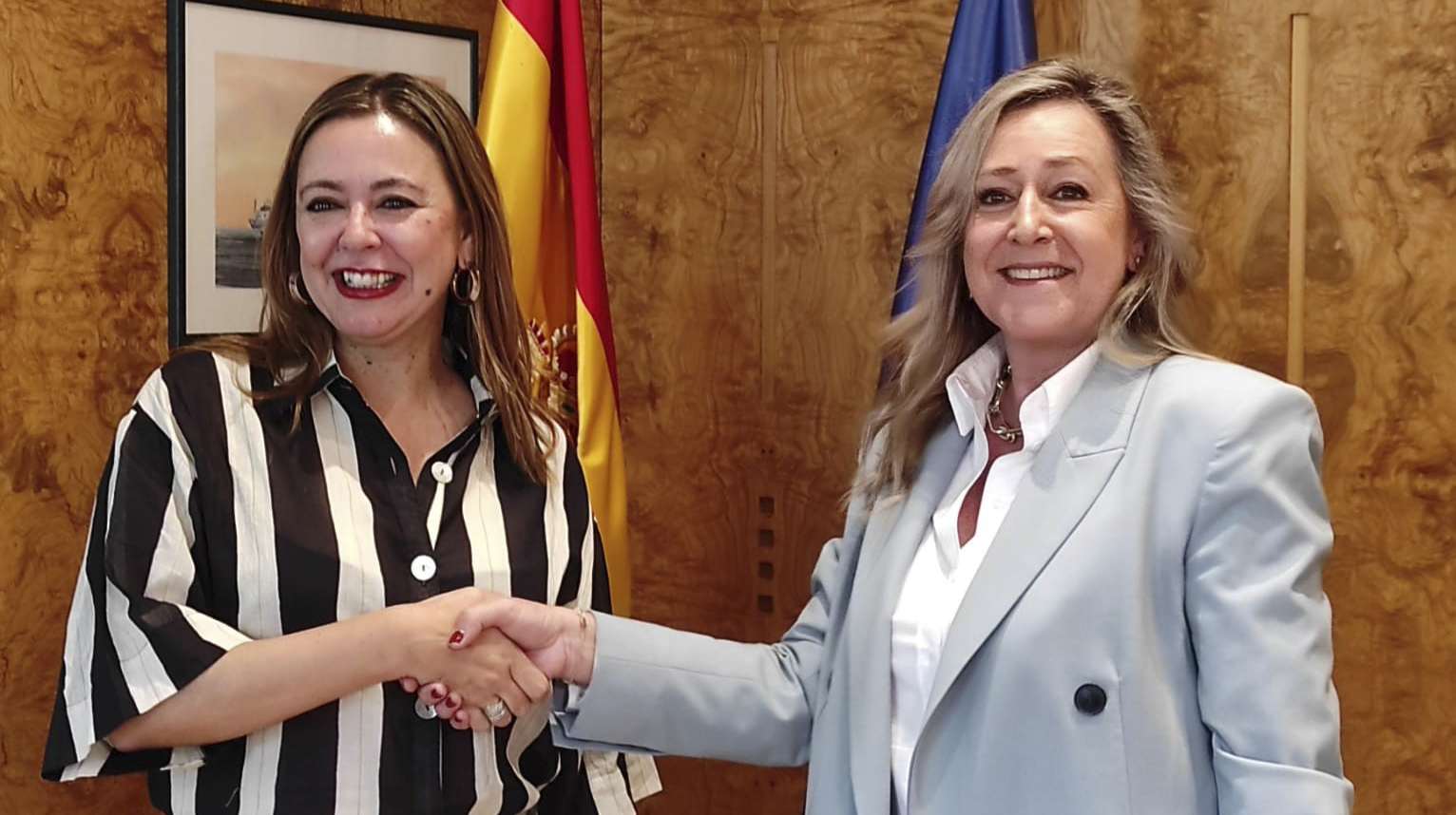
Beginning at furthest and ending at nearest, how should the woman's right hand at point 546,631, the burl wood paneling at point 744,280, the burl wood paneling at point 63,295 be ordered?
the burl wood paneling at point 744,280, the burl wood paneling at point 63,295, the woman's right hand at point 546,631

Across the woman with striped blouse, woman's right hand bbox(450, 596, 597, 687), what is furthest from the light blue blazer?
the woman with striped blouse

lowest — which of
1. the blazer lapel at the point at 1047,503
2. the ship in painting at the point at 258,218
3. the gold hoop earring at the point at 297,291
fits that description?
the blazer lapel at the point at 1047,503

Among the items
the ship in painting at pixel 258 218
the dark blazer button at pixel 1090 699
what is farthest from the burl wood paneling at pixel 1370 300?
the ship in painting at pixel 258 218

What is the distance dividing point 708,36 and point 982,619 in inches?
83.6

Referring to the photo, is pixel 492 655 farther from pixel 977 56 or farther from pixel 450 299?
pixel 977 56

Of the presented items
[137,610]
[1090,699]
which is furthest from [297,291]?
[1090,699]

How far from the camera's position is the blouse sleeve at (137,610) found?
Answer: 1.41 m

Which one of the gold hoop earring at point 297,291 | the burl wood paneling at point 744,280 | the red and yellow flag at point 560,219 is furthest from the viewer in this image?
the burl wood paneling at point 744,280

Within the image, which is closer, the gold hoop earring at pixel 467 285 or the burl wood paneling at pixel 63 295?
the gold hoop earring at pixel 467 285

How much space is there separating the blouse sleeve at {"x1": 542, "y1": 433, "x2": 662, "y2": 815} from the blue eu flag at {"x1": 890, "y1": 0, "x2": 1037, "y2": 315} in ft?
3.31

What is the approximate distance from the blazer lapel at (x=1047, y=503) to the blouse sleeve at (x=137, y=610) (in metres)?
0.78

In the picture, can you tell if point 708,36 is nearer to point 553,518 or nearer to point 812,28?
point 812,28

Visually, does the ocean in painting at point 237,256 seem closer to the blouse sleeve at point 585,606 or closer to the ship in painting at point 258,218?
the ship in painting at point 258,218

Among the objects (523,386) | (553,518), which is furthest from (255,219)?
(553,518)
